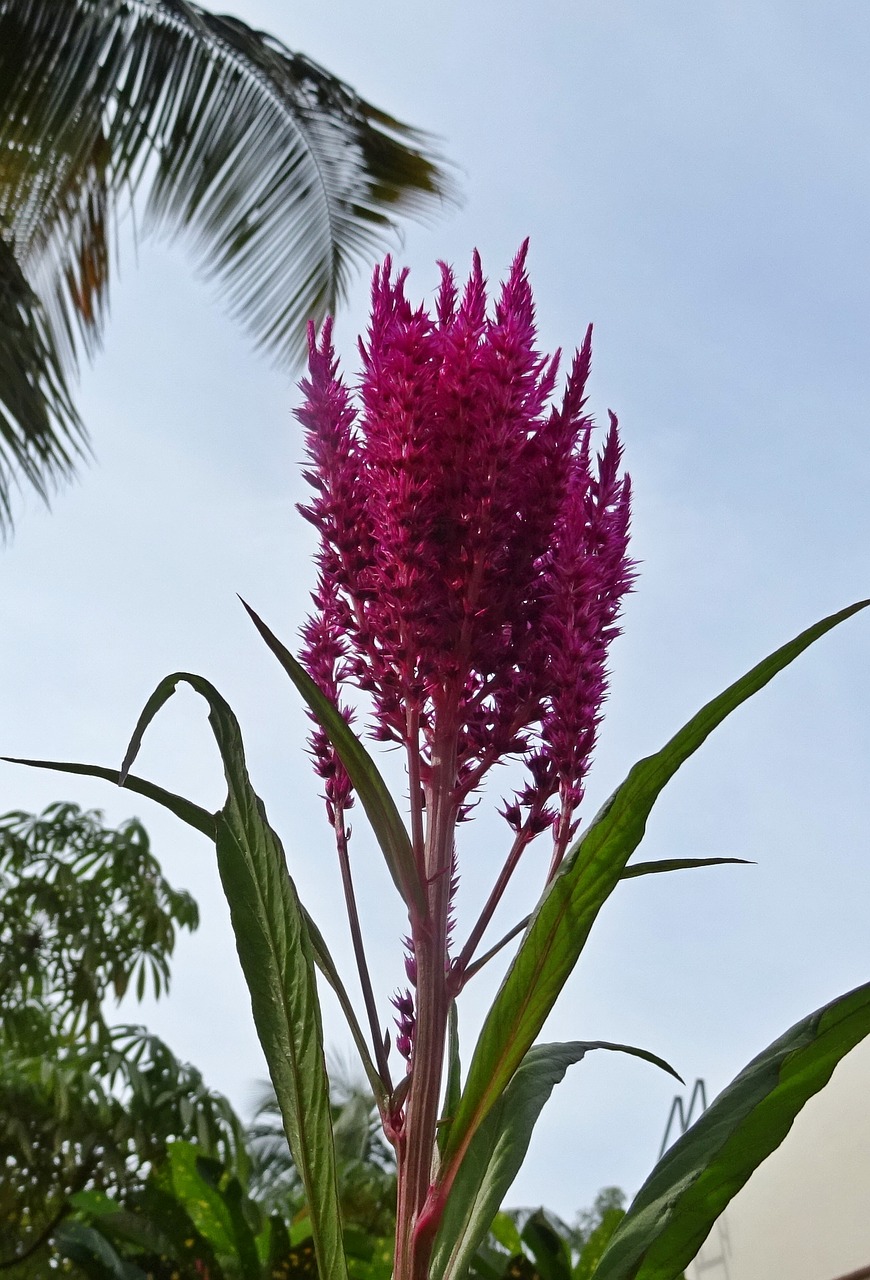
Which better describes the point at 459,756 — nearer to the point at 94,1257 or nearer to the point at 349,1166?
the point at 94,1257

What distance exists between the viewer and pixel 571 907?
549 mm

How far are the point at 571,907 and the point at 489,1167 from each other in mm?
137

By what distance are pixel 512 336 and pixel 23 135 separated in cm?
299

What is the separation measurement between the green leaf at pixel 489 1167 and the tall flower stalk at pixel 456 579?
1.8 inches

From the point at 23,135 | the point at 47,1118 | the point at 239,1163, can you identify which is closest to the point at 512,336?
the point at 239,1163

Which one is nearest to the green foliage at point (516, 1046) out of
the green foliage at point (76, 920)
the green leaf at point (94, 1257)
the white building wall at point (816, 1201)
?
the green leaf at point (94, 1257)

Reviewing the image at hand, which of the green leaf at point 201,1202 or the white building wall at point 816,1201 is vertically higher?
the green leaf at point 201,1202

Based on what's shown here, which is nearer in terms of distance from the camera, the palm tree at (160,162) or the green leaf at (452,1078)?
the green leaf at (452,1078)

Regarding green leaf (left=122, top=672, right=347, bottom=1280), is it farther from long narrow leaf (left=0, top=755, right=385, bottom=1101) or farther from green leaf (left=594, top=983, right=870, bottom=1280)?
green leaf (left=594, top=983, right=870, bottom=1280)

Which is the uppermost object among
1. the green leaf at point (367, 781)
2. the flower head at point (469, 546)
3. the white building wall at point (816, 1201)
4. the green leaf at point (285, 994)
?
the flower head at point (469, 546)

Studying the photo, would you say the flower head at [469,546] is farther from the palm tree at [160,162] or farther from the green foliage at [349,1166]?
the palm tree at [160,162]

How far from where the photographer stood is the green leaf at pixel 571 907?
0.53 m

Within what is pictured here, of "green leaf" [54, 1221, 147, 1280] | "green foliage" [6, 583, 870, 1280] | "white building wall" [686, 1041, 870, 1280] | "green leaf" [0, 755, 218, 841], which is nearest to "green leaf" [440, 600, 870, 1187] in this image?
"green foliage" [6, 583, 870, 1280]

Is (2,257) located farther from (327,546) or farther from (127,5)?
(327,546)
